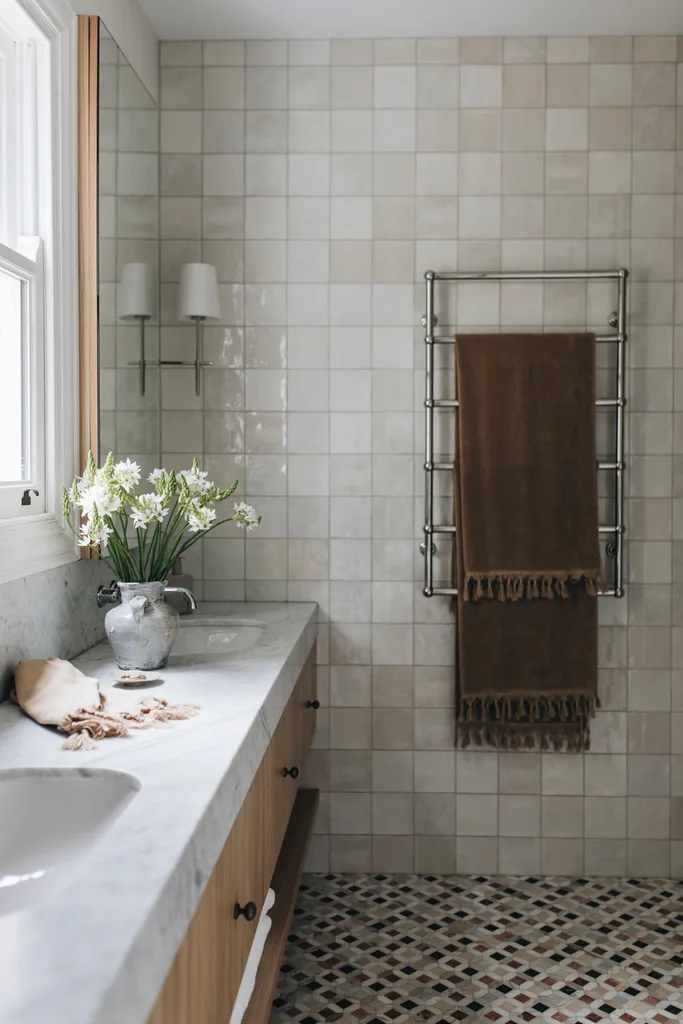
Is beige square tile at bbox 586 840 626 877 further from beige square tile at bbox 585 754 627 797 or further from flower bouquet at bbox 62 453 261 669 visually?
flower bouquet at bbox 62 453 261 669

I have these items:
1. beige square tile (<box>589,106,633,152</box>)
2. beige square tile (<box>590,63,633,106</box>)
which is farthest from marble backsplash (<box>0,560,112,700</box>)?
beige square tile (<box>590,63,633,106</box>)

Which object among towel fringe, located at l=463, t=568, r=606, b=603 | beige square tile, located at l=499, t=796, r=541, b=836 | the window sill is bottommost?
beige square tile, located at l=499, t=796, r=541, b=836

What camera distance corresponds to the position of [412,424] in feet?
9.19

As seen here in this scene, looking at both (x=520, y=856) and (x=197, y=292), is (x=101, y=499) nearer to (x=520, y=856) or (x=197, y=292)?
(x=197, y=292)

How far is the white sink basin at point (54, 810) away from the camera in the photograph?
1.23 metres

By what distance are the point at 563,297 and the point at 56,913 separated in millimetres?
2387

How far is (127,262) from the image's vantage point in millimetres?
2418

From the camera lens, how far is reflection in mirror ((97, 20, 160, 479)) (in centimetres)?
220

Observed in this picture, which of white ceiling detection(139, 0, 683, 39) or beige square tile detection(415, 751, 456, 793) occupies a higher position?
white ceiling detection(139, 0, 683, 39)

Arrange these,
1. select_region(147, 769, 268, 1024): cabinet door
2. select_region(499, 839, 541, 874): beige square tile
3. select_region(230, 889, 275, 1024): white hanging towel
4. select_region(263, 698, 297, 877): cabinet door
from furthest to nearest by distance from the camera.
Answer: select_region(499, 839, 541, 874): beige square tile < select_region(263, 698, 297, 877): cabinet door < select_region(230, 889, 275, 1024): white hanging towel < select_region(147, 769, 268, 1024): cabinet door

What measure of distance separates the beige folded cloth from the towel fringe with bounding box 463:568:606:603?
1268 millimetres

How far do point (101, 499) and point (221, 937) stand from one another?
90 centimetres

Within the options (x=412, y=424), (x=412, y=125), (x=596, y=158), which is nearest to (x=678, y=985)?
(x=412, y=424)

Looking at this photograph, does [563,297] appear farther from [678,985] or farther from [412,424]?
[678,985]
